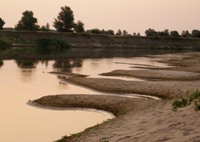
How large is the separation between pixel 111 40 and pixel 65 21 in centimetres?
1764

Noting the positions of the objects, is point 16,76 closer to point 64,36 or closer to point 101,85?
point 101,85

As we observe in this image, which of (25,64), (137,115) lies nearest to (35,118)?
(137,115)

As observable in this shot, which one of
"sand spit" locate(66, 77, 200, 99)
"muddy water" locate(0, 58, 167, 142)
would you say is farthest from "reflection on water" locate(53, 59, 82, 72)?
"muddy water" locate(0, 58, 167, 142)

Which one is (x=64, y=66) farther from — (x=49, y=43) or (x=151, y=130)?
(x=49, y=43)

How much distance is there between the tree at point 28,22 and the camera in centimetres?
12750

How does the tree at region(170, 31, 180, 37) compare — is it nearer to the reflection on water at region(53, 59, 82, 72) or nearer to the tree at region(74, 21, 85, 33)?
the tree at region(74, 21, 85, 33)

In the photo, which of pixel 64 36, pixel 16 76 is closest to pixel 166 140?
pixel 16 76

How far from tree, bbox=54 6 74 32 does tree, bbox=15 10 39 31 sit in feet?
41.6

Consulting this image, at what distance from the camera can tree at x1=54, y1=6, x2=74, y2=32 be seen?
459ft

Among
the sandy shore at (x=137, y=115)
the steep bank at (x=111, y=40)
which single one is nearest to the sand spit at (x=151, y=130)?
the sandy shore at (x=137, y=115)

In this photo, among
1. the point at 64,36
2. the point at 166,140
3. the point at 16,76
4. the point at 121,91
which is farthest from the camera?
the point at 64,36

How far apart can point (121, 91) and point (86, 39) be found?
9902cm

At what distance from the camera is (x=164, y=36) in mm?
156750

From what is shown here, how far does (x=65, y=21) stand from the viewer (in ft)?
463
